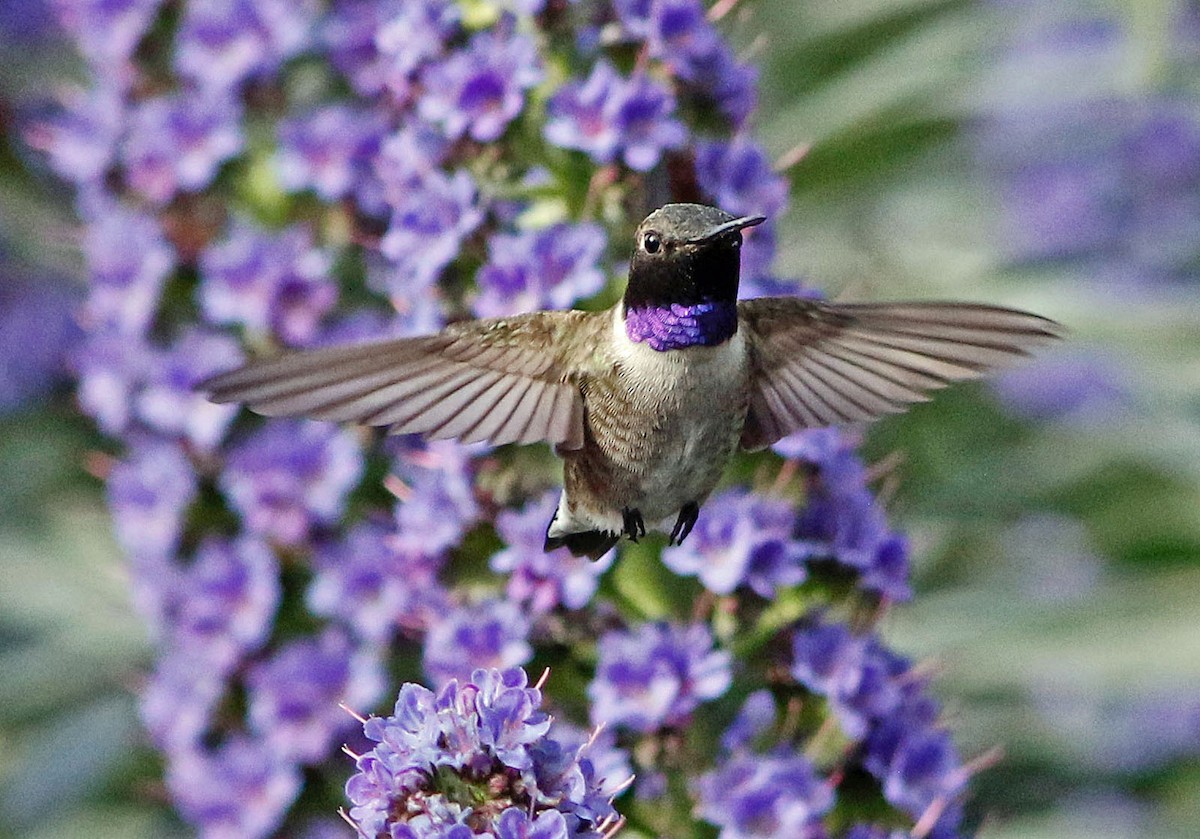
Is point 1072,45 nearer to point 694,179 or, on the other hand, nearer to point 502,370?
point 694,179

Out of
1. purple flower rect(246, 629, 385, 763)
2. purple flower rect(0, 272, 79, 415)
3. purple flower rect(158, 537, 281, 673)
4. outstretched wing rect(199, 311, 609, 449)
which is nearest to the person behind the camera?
outstretched wing rect(199, 311, 609, 449)

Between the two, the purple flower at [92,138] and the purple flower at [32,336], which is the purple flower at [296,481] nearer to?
the purple flower at [92,138]

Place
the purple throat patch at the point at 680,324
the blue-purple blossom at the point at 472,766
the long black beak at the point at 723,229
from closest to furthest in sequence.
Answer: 1. the blue-purple blossom at the point at 472,766
2. the long black beak at the point at 723,229
3. the purple throat patch at the point at 680,324

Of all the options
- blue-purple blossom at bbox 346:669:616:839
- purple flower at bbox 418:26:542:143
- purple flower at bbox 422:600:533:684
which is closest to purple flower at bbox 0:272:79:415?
purple flower at bbox 418:26:542:143

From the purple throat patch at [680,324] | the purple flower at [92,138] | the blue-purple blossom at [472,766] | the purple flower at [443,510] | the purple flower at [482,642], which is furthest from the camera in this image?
the purple flower at [92,138]

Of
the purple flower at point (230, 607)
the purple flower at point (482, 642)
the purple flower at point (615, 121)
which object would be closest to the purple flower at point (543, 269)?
the purple flower at point (615, 121)

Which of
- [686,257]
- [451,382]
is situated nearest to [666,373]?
[686,257]

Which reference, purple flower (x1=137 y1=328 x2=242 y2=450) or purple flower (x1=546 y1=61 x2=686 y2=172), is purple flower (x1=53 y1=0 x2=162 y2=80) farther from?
purple flower (x1=546 y1=61 x2=686 y2=172)
